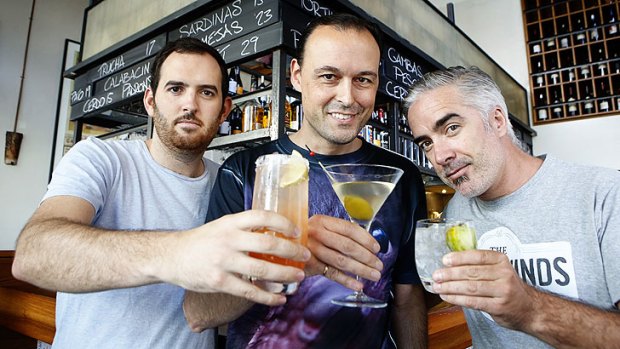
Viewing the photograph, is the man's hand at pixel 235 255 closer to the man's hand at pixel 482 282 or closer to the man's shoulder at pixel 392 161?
the man's hand at pixel 482 282

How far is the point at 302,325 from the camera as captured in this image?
1081 mm

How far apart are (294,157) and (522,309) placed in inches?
24.9

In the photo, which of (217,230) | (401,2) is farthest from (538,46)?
(217,230)

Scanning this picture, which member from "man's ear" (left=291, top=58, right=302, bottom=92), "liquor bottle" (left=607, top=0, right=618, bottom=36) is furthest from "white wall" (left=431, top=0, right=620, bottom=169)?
"man's ear" (left=291, top=58, right=302, bottom=92)

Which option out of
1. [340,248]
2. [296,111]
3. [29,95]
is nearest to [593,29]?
[296,111]

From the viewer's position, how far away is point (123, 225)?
1.27 metres

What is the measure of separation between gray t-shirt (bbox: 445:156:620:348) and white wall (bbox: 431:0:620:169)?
620 centimetres

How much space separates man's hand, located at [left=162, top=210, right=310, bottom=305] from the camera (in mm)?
579

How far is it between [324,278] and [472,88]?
0.85 meters

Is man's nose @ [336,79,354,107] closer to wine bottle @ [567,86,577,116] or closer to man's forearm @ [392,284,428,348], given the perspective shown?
man's forearm @ [392,284,428,348]

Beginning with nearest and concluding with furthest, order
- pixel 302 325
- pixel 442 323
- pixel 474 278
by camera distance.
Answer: pixel 474 278 → pixel 302 325 → pixel 442 323

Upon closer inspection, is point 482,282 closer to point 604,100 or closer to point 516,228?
point 516,228

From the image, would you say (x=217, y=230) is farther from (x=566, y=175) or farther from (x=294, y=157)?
(x=566, y=175)

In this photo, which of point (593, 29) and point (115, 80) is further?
point (593, 29)
